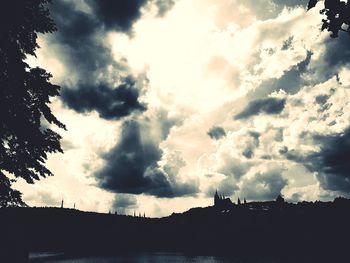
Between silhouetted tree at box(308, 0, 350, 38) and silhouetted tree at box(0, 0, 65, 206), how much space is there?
9533mm

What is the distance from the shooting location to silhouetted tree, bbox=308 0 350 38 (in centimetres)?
557

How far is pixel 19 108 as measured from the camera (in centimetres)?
1152

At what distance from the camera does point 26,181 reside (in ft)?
39.8

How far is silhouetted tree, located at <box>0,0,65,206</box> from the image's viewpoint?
1145cm

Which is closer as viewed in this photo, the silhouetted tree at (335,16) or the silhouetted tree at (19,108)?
the silhouetted tree at (335,16)

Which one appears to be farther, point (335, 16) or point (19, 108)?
point (19, 108)

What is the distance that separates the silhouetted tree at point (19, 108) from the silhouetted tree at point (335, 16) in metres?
9.53

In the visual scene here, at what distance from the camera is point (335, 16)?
564 cm

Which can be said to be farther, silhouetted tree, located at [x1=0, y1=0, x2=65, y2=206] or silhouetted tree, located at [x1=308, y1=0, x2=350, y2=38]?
silhouetted tree, located at [x1=0, y1=0, x2=65, y2=206]

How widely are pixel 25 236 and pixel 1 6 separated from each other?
778cm

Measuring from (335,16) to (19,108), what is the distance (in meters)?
9.73

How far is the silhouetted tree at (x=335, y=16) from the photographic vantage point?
5.57 meters

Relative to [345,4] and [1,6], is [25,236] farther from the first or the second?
[345,4]

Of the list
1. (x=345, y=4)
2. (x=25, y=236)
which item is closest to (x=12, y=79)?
(x=25, y=236)
